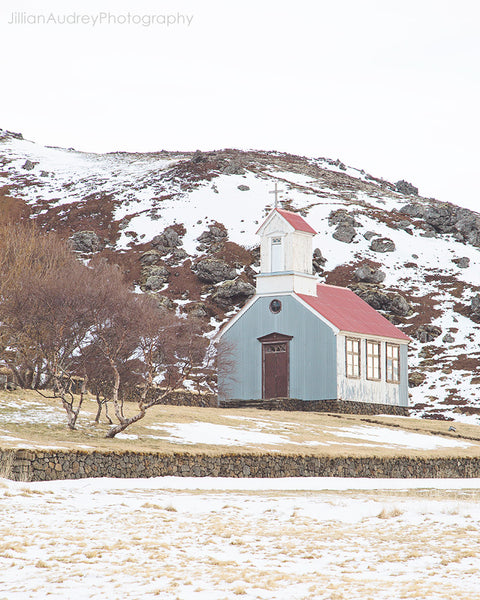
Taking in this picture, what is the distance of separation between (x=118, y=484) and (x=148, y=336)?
9.14 m

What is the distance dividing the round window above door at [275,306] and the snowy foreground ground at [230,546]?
28.6 metres

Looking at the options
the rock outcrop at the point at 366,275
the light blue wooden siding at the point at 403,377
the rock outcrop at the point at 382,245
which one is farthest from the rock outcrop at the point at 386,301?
the light blue wooden siding at the point at 403,377

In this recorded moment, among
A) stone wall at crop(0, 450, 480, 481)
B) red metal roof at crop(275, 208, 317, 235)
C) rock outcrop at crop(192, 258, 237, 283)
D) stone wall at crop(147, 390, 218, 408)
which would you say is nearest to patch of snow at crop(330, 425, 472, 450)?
stone wall at crop(0, 450, 480, 481)

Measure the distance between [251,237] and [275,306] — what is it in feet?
156

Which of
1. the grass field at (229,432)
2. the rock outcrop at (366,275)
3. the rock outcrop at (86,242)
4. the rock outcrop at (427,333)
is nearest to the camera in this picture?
the grass field at (229,432)

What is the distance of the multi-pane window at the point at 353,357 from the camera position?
47.7 m

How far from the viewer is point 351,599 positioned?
9961 millimetres

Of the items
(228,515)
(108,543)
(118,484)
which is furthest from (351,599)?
(118,484)

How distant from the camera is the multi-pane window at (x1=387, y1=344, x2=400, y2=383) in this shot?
2010 inches

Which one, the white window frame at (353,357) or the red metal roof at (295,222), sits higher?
the red metal roof at (295,222)

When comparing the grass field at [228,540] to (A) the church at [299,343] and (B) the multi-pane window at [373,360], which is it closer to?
(A) the church at [299,343]

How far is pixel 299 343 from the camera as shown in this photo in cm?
4797

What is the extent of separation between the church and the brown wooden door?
2.1 inches

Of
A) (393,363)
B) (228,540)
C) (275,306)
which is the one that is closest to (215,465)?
(228,540)
